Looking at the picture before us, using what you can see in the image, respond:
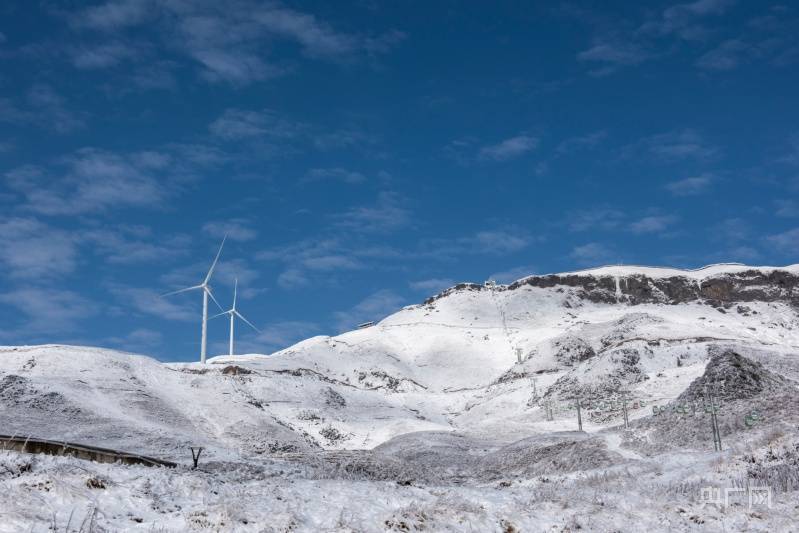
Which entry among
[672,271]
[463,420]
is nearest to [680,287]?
[672,271]

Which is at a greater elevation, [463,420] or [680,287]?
[680,287]

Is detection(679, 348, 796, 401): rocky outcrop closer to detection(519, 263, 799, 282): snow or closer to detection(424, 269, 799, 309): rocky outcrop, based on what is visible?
detection(424, 269, 799, 309): rocky outcrop

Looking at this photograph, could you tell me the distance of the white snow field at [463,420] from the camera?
15398 millimetres

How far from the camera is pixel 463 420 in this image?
94312 mm

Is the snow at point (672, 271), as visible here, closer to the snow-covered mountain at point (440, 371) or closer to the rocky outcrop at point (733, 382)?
the snow-covered mountain at point (440, 371)

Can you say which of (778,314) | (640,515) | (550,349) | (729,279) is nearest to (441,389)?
(550,349)

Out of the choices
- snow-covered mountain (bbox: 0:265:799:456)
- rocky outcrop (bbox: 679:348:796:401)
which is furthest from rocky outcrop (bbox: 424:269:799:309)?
rocky outcrop (bbox: 679:348:796:401)

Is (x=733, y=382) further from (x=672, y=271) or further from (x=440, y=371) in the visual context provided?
(x=672, y=271)

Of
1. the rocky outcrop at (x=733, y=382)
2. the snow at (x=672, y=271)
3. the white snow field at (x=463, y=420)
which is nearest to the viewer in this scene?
the white snow field at (x=463, y=420)

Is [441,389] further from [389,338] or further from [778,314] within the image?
[778,314]

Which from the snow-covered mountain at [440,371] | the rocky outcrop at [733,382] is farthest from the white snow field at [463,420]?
the snow-covered mountain at [440,371]

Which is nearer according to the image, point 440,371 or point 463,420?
point 463,420

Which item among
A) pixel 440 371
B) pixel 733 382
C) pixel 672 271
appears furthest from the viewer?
pixel 672 271

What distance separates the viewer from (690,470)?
78.5 ft
